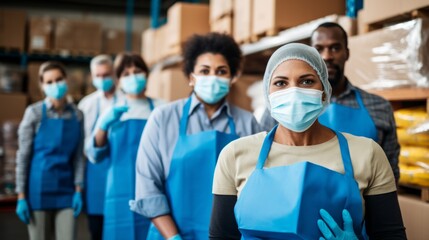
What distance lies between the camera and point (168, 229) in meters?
2.16

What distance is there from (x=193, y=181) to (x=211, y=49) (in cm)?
65

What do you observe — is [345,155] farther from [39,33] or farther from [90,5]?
[90,5]

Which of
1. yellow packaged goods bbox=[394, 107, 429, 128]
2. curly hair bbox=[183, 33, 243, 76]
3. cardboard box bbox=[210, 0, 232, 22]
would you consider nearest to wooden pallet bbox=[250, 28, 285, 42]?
cardboard box bbox=[210, 0, 232, 22]

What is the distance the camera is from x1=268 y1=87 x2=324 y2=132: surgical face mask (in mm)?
1613

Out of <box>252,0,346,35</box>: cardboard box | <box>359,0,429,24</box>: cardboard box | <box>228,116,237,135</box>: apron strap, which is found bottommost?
<box>228,116,237,135</box>: apron strap

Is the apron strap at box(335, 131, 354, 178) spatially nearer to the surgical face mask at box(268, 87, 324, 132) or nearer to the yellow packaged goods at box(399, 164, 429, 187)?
the surgical face mask at box(268, 87, 324, 132)

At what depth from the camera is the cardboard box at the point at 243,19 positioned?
4.61m

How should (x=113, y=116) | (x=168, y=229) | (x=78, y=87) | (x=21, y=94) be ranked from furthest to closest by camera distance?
1. (x=78, y=87)
2. (x=21, y=94)
3. (x=113, y=116)
4. (x=168, y=229)

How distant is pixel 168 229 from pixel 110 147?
1.24 metres

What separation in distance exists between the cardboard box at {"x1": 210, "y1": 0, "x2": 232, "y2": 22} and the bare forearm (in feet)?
10.8

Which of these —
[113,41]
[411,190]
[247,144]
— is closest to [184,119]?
[247,144]

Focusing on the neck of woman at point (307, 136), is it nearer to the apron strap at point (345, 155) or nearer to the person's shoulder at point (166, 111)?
the apron strap at point (345, 155)

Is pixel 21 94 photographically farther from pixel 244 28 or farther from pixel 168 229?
pixel 168 229

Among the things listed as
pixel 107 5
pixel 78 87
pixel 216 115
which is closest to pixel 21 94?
pixel 78 87
